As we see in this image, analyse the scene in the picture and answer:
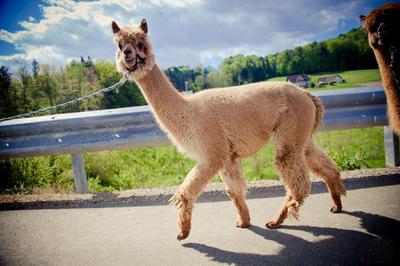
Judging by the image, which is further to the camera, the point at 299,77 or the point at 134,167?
the point at 134,167

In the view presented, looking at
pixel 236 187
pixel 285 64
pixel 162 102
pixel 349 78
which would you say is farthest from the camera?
pixel 285 64

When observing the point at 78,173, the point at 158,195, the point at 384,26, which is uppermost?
the point at 384,26

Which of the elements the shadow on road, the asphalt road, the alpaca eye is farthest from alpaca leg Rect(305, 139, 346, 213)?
the alpaca eye

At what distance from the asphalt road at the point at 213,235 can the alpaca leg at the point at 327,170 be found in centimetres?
21

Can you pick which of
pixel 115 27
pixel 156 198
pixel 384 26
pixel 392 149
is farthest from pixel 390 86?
pixel 156 198

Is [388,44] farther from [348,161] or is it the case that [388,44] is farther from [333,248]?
[348,161]

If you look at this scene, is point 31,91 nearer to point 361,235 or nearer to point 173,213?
point 173,213

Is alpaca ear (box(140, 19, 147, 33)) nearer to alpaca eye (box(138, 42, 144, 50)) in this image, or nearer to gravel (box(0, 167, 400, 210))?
alpaca eye (box(138, 42, 144, 50))

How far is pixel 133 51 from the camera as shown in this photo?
313cm

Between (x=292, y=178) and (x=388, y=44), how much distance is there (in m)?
1.67

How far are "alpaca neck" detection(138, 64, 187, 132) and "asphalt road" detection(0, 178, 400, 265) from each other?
1300 mm

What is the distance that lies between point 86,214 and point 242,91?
2855mm

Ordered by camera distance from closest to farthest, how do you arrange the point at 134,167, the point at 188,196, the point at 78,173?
1. the point at 188,196
2. the point at 78,173
3. the point at 134,167

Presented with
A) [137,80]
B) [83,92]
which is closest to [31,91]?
[83,92]
